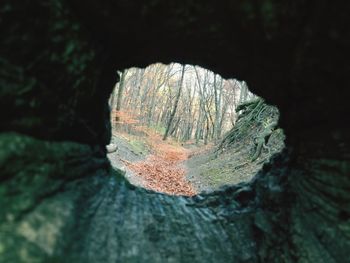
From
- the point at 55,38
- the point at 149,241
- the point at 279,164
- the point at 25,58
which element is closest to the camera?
the point at 25,58

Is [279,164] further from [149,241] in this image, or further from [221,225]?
[149,241]

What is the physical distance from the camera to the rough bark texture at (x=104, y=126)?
1.90 meters

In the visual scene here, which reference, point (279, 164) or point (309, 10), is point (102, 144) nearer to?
point (279, 164)

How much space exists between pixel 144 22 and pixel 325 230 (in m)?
2.26

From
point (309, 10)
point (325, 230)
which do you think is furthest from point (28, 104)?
point (325, 230)

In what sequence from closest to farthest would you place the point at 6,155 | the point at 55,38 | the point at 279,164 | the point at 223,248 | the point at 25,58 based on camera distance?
the point at 6,155, the point at 25,58, the point at 55,38, the point at 223,248, the point at 279,164

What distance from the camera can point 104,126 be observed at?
362cm

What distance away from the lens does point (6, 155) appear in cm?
180

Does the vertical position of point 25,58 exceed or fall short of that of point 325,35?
it falls short

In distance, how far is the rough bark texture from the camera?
1.90 m

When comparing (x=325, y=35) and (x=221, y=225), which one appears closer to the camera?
(x=325, y=35)

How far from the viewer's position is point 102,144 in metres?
3.66

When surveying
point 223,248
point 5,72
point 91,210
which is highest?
point 5,72

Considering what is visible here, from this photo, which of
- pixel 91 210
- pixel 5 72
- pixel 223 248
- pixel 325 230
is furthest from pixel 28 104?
pixel 325 230
